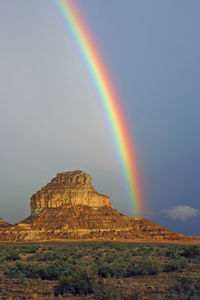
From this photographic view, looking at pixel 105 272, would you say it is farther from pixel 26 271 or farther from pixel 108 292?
pixel 108 292

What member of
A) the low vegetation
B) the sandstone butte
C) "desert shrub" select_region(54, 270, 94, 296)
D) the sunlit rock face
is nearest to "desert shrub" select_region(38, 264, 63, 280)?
the low vegetation

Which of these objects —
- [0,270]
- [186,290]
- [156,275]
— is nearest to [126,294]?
[186,290]

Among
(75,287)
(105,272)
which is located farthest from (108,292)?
(105,272)

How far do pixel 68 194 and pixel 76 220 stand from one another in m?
15.6

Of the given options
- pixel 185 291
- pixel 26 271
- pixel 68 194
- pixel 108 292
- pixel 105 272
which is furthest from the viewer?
pixel 68 194

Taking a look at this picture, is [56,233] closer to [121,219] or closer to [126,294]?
[121,219]

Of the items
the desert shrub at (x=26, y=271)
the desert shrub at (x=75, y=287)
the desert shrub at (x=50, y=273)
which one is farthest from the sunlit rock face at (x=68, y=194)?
the desert shrub at (x=75, y=287)

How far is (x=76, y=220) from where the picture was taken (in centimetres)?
10038

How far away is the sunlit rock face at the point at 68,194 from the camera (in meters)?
114

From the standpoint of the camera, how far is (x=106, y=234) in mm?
93562

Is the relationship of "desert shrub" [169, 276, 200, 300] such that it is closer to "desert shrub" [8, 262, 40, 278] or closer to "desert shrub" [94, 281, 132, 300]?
"desert shrub" [94, 281, 132, 300]

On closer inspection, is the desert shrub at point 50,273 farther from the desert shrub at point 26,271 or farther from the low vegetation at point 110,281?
the desert shrub at point 26,271

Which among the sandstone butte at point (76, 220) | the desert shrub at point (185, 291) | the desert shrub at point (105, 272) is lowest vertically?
the desert shrub at point (185, 291)

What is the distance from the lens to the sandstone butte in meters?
91.2
